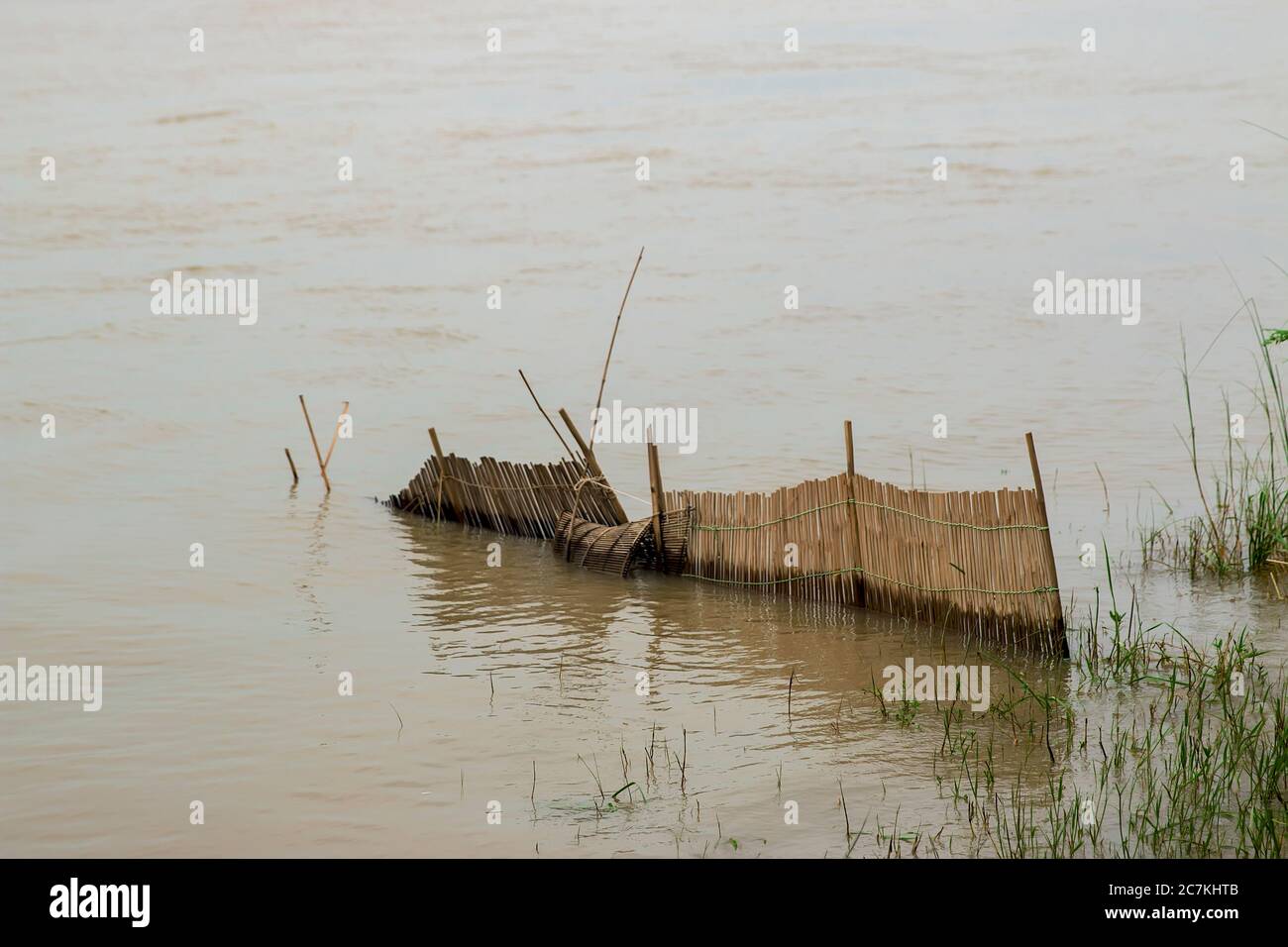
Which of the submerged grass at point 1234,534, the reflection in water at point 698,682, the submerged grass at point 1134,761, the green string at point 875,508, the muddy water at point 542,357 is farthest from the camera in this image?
the submerged grass at point 1234,534

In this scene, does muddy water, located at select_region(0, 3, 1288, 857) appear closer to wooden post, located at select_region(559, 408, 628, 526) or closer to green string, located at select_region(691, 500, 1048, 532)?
green string, located at select_region(691, 500, 1048, 532)

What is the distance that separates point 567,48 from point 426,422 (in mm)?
21125

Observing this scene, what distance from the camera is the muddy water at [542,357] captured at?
5.85m

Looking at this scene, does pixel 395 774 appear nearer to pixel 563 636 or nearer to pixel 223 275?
pixel 563 636

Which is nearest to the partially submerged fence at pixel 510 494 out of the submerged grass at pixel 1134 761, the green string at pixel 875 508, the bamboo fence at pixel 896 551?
the bamboo fence at pixel 896 551

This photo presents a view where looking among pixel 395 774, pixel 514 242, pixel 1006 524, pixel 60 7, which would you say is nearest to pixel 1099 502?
pixel 1006 524

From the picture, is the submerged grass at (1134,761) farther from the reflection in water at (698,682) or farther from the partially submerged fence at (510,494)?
the partially submerged fence at (510,494)

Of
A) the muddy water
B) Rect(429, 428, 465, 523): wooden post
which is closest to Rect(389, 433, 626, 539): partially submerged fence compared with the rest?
Rect(429, 428, 465, 523): wooden post

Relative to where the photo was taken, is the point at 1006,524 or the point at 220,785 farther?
the point at 1006,524

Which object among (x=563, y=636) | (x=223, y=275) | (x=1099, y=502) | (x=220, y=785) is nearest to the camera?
(x=220, y=785)

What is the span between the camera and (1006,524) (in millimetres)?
6707

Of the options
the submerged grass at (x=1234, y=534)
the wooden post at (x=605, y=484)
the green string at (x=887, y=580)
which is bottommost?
the green string at (x=887, y=580)

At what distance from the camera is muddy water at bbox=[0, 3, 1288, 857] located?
5848 millimetres

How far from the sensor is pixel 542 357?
752 inches
